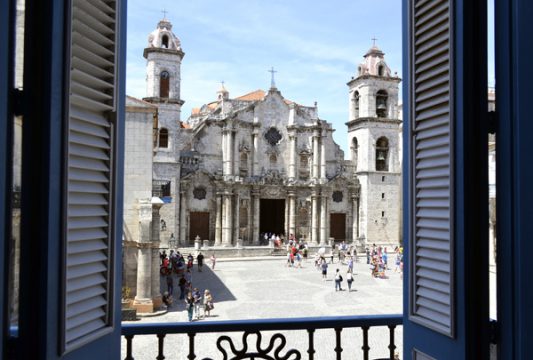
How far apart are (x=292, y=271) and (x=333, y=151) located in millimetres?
17376

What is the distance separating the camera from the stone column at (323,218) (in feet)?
128

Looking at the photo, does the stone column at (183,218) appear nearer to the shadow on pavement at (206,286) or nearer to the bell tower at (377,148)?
the shadow on pavement at (206,286)

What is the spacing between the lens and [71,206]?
2301 millimetres

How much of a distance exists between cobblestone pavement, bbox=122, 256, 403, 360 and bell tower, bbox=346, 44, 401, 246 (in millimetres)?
12442

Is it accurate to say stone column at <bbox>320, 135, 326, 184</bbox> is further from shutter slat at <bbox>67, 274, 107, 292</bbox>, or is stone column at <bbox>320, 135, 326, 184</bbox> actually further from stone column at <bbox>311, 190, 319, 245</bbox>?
shutter slat at <bbox>67, 274, 107, 292</bbox>

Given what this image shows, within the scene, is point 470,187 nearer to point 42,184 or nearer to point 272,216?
point 42,184

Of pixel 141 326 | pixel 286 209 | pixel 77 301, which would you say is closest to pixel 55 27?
pixel 77 301

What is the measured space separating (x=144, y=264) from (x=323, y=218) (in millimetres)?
24974

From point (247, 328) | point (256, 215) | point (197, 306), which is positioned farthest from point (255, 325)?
point (256, 215)

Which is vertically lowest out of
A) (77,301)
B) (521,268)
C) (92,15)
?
(77,301)

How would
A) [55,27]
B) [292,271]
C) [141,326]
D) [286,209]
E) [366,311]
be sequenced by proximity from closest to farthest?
1. [55,27]
2. [141,326]
3. [366,311]
4. [292,271]
5. [286,209]

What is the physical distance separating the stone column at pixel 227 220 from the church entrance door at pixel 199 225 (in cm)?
133

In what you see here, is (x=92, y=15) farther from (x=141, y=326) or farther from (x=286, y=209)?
(x=286, y=209)

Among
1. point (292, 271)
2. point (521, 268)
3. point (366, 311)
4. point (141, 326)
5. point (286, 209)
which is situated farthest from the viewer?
point (286, 209)
